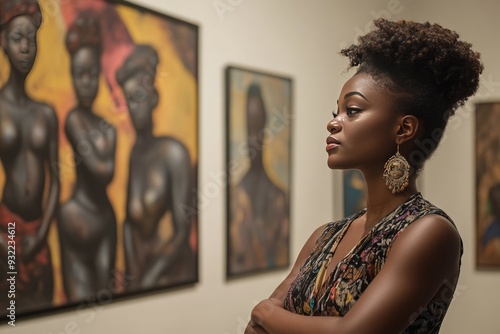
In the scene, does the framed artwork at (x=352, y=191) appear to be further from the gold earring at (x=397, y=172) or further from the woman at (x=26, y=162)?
the gold earring at (x=397, y=172)

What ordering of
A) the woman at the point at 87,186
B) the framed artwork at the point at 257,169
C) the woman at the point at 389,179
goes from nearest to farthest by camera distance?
the woman at the point at 389,179, the woman at the point at 87,186, the framed artwork at the point at 257,169

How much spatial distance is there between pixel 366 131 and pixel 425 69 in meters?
0.20

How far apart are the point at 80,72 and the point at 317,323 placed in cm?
141

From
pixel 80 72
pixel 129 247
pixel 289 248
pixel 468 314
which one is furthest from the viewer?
pixel 468 314

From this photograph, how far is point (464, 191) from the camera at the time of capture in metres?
4.11

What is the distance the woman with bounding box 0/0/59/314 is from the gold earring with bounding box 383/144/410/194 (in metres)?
1.24

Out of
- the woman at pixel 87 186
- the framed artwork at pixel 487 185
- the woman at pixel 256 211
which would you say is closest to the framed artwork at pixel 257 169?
the woman at pixel 256 211

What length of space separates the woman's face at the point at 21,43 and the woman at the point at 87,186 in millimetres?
157

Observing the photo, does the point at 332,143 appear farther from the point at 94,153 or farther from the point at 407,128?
the point at 94,153

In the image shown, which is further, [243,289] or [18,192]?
[243,289]

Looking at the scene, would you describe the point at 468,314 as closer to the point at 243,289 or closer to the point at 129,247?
the point at 243,289

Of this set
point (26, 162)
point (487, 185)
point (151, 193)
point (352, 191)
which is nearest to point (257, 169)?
point (151, 193)

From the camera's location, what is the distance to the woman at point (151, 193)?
2.57 meters

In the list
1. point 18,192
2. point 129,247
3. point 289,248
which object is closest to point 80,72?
point 18,192
